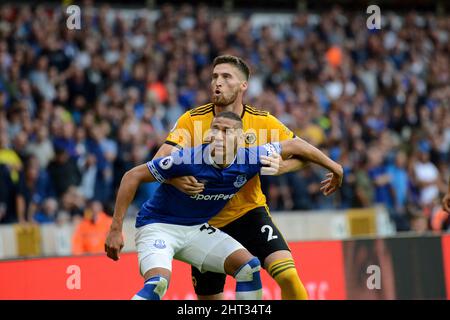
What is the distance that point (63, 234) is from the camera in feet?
43.7

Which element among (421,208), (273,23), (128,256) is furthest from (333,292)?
(273,23)

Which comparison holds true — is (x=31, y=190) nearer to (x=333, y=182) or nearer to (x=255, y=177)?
(x=255, y=177)

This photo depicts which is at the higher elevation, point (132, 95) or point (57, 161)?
point (132, 95)

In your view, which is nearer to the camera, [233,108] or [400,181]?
[233,108]

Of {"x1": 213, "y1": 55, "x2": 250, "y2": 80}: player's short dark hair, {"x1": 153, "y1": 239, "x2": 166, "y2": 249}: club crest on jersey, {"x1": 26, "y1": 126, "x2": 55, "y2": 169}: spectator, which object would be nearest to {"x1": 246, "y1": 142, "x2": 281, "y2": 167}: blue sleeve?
{"x1": 213, "y1": 55, "x2": 250, "y2": 80}: player's short dark hair

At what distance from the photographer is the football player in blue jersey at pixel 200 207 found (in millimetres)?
7406

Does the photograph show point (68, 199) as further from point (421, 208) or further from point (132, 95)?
point (421, 208)

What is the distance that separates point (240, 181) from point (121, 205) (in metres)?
1.01

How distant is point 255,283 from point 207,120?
1.50 meters

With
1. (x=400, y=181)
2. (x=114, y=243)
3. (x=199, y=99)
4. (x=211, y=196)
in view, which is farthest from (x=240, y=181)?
(x=400, y=181)

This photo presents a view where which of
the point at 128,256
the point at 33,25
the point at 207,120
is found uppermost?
the point at 33,25

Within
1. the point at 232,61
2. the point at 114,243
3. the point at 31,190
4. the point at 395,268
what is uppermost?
the point at 31,190

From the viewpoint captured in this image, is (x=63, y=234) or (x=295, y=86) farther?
(x=295, y=86)

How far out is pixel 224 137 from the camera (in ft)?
24.5
